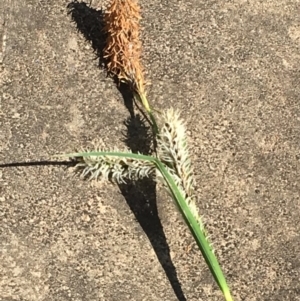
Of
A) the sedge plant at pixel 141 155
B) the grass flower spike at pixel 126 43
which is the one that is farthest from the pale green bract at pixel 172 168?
the grass flower spike at pixel 126 43

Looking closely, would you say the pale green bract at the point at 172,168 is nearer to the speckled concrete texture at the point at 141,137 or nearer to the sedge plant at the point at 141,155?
the sedge plant at the point at 141,155

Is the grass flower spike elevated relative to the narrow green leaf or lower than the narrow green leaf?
elevated

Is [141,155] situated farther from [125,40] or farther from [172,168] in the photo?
[125,40]

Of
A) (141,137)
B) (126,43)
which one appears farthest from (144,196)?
(126,43)

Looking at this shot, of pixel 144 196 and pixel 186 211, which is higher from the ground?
pixel 144 196

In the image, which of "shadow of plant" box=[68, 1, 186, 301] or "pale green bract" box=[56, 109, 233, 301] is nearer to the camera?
"pale green bract" box=[56, 109, 233, 301]

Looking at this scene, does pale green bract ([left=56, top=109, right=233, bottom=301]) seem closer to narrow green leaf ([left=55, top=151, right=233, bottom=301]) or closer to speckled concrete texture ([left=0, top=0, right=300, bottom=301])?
narrow green leaf ([left=55, top=151, right=233, bottom=301])

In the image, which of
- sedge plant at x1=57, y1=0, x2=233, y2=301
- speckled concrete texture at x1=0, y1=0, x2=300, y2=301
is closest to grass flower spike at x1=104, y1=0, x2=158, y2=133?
sedge plant at x1=57, y1=0, x2=233, y2=301
